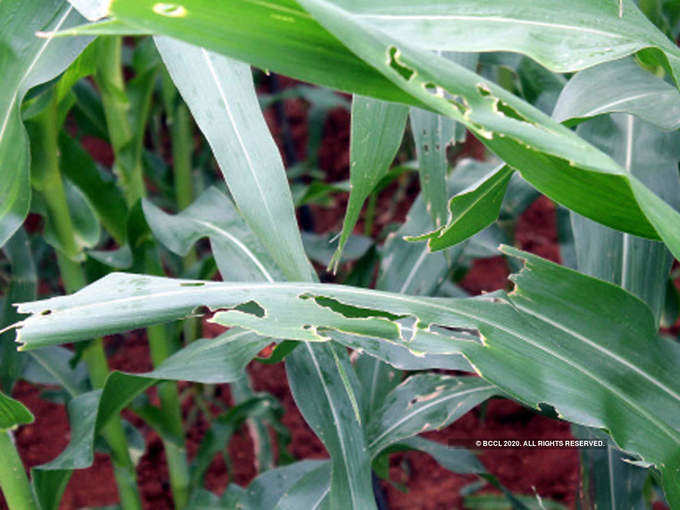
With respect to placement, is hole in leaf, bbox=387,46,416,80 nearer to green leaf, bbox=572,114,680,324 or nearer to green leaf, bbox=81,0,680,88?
green leaf, bbox=81,0,680,88

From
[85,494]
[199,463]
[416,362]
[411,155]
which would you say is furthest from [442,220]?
[411,155]

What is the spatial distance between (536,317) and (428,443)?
1.26 ft

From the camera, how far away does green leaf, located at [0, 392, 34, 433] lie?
0.61m

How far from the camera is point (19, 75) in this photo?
1.98 ft

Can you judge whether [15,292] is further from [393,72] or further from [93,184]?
[393,72]

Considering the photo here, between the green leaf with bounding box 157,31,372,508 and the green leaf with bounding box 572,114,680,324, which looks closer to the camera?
the green leaf with bounding box 157,31,372,508

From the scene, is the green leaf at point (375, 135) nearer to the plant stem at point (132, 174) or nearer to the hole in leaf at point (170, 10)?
the hole in leaf at point (170, 10)

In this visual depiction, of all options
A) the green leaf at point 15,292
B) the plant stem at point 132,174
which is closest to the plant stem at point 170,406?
the plant stem at point 132,174

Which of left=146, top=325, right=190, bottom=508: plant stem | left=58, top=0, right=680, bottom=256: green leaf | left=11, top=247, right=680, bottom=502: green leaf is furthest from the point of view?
left=146, top=325, right=190, bottom=508: plant stem

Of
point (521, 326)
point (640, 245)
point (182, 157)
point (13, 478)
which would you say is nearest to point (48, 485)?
point (13, 478)

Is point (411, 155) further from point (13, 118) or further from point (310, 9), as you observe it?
point (310, 9)

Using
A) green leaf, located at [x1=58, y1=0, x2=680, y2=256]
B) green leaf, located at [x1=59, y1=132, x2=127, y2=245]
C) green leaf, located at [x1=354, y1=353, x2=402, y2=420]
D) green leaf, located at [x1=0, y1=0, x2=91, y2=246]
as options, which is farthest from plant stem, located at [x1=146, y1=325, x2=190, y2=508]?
green leaf, located at [x1=58, y1=0, x2=680, y2=256]

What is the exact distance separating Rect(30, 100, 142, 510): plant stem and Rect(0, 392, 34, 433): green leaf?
250 mm

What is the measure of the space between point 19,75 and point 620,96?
18.8 inches
